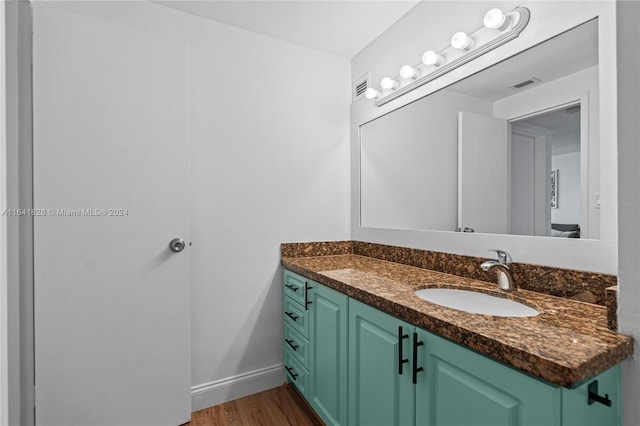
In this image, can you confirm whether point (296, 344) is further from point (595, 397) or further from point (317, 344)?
point (595, 397)

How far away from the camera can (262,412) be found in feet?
5.90

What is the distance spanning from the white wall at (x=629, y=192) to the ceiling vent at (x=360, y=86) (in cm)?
144

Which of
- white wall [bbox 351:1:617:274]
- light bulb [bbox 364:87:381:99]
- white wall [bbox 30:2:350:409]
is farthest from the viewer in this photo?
light bulb [bbox 364:87:381:99]

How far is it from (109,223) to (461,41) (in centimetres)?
181

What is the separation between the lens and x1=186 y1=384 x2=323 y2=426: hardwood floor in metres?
1.71

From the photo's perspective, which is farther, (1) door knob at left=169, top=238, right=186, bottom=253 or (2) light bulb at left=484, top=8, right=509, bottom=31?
(1) door knob at left=169, top=238, right=186, bottom=253

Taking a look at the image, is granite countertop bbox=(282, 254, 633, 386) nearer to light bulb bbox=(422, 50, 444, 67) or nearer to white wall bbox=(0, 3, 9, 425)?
light bulb bbox=(422, 50, 444, 67)

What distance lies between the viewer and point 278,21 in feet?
6.21

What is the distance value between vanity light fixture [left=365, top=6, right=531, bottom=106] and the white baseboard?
183 centimetres

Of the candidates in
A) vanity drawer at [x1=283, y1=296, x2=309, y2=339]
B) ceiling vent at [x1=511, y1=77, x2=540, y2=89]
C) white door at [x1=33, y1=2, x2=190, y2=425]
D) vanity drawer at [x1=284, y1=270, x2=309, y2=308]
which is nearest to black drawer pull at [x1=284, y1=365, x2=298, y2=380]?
vanity drawer at [x1=283, y1=296, x2=309, y2=339]

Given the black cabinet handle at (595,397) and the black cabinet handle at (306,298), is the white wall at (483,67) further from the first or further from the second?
the black cabinet handle at (306,298)

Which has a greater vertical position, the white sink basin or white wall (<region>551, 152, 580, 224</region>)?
white wall (<region>551, 152, 580, 224</region>)

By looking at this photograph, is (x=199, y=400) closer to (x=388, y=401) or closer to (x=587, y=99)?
(x=388, y=401)

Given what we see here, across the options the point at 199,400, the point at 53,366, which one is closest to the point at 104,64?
the point at 53,366
